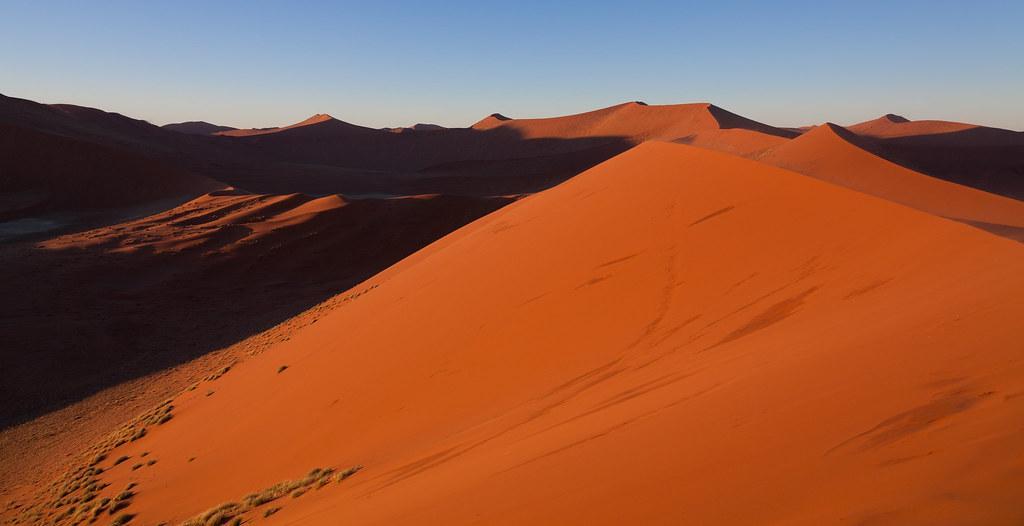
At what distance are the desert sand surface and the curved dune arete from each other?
0.09 ft

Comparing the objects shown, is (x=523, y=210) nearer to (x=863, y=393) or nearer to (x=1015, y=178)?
(x=863, y=393)

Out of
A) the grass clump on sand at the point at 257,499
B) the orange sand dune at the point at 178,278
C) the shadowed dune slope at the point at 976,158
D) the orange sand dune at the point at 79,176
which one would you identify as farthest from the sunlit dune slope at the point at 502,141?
the grass clump on sand at the point at 257,499

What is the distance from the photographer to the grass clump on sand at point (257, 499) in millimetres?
5980

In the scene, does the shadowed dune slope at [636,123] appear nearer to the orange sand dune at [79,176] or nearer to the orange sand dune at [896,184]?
the orange sand dune at [79,176]

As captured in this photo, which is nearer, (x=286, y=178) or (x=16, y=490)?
(x=16, y=490)

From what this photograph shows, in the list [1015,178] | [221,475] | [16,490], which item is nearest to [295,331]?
[16,490]

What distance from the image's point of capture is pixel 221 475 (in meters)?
8.01

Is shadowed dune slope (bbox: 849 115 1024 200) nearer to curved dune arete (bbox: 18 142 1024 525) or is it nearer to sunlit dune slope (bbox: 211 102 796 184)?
sunlit dune slope (bbox: 211 102 796 184)

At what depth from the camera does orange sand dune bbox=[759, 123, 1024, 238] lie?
371 inches

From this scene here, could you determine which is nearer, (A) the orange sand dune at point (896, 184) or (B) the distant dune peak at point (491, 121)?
(A) the orange sand dune at point (896, 184)

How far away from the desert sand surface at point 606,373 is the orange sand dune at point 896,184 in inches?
3.7

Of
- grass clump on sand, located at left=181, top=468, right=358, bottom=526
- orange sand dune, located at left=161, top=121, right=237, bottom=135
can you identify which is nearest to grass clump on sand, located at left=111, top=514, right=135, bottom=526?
grass clump on sand, located at left=181, top=468, right=358, bottom=526

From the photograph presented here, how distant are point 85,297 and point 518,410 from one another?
22299 mm

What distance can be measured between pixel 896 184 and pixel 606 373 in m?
8.23
